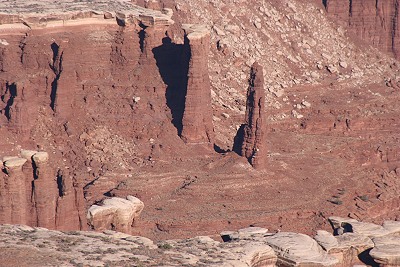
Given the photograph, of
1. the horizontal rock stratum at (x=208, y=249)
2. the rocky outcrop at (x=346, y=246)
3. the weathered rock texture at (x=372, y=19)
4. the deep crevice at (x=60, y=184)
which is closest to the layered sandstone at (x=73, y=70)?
the deep crevice at (x=60, y=184)

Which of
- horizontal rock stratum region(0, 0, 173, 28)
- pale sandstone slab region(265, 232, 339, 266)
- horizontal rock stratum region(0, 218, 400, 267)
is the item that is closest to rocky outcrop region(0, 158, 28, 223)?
horizontal rock stratum region(0, 218, 400, 267)

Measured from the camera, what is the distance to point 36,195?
8231 cm

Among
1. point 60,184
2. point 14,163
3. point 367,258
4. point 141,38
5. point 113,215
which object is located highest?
point 141,38

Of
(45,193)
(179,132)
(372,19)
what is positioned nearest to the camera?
(45,193)

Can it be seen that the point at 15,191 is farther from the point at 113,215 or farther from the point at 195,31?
the point at 195,31

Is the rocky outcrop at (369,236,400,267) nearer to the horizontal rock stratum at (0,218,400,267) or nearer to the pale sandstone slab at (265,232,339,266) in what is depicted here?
the horizontal rock stratum at (0,218,400,267)

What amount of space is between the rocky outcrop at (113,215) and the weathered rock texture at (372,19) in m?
49.0

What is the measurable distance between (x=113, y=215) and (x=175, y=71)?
75.7 ft

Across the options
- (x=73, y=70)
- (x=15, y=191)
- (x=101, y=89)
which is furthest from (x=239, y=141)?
(x=15, y=191)

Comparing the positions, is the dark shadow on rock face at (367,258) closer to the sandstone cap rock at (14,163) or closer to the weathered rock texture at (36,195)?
the weathered rock texture at (36,195)

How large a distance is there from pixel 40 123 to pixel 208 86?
11038 millimetres

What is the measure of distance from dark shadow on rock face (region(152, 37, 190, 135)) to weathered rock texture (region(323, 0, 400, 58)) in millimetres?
27775

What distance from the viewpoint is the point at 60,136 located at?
336 ft

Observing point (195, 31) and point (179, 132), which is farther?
point (195, 31)
